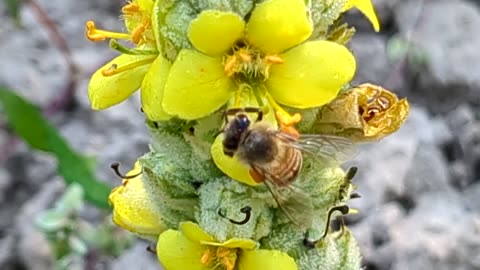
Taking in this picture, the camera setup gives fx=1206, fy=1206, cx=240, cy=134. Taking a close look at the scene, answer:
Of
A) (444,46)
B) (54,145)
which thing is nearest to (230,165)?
(54,145)

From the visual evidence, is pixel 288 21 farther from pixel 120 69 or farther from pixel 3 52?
pixel 3 52

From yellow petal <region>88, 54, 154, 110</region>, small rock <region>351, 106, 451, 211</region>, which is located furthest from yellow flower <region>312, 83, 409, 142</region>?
small rock <region>351, 106, 451, 211</region>

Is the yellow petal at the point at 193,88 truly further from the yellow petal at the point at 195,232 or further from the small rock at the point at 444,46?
the small rock at the point at 444,46

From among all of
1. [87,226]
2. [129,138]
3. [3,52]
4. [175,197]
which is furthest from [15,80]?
[175,197]

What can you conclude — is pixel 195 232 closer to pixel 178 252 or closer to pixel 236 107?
pixel 178 252

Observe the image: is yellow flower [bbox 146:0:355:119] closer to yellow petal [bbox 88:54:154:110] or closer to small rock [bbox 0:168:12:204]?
yellow petal [bbox 88:54:154:110]
